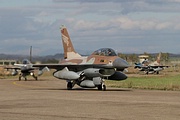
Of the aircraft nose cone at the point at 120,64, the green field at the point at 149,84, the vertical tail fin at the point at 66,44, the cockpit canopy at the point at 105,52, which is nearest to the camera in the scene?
the aircraft nose cone at the point at 120,64

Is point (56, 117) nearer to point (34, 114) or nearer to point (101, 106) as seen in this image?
point (34, 114)

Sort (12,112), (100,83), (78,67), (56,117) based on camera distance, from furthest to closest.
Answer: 1. (78,67)
2. (100,83)
3. (12,112)
4. (56,117)

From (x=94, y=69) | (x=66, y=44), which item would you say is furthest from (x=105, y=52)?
(x=66, y=44)

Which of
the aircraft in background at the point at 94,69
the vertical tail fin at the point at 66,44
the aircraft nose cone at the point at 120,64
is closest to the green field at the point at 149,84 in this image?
the aircraft in background at the point at 94,69

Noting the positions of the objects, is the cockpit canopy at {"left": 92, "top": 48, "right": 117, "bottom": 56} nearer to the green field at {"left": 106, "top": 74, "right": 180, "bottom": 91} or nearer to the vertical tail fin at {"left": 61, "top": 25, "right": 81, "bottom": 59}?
the green field at {"left": 106, "top": 74, "right": 180, "bottom": 91}

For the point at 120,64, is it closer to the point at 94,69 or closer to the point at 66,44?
the point at 94,69

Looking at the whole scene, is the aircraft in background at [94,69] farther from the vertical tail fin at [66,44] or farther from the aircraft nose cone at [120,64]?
the vertical tail fin at [66,44]

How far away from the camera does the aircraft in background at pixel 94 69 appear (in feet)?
108

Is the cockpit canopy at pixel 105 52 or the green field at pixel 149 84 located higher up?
the cockpit canopy at pixel 105 52

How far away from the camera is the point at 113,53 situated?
3359 cm

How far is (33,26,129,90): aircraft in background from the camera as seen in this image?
3300cm

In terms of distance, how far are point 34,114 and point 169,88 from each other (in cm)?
1918

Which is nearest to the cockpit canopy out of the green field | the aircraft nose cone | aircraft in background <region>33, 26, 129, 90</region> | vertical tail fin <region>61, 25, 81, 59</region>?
aircraft in background <region>33, 26, 129, 90</region>

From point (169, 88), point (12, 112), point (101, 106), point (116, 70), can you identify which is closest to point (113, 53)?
point (116, 70)
